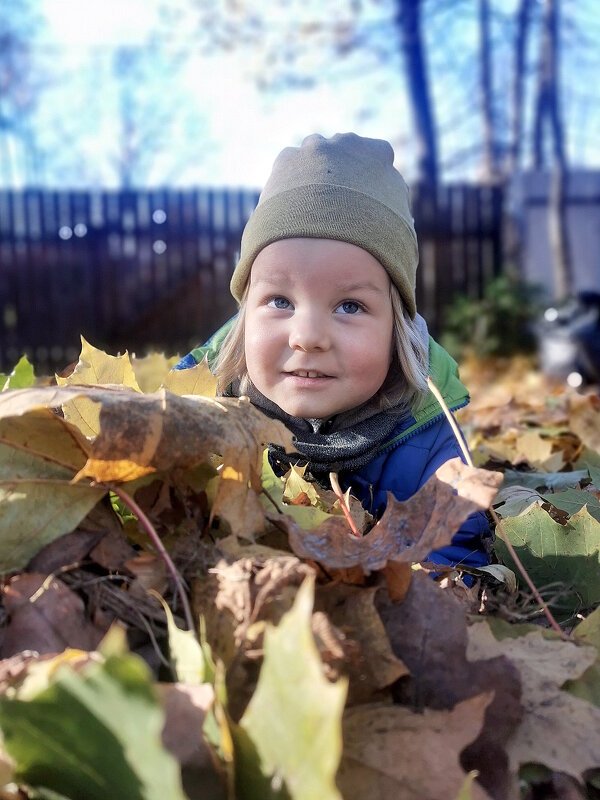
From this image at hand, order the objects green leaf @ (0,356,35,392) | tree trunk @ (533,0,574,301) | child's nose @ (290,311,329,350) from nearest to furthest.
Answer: green leaf @ (0,356,35,392) → child's nose @ (290,311,329,350) → tree trunk @ (533,0,574,301)

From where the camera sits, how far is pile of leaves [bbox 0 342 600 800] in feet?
1.62

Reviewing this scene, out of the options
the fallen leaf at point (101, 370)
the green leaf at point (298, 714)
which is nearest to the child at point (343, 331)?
the fallen leaf at point (101, 370)

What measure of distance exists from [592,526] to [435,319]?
27.8ft

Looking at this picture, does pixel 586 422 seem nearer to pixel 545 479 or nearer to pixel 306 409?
pixel 545 479

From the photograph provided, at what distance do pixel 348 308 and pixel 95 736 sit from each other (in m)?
0.97

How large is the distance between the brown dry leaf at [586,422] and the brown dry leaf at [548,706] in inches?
49.5

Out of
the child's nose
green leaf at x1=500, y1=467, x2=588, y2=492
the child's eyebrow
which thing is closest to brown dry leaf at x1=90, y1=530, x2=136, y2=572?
the child's nose

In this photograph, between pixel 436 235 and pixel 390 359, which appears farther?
pixel 436 235

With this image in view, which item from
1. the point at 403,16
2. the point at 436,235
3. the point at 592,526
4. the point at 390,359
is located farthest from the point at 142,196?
the point at 592,526

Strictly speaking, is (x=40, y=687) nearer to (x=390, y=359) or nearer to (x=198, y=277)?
(x=390, y=359)

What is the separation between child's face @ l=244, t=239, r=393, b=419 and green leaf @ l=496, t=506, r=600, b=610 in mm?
414

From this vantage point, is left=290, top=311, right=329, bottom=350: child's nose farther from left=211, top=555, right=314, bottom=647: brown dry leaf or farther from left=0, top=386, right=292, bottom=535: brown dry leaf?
left=211, top=555, right=314, bottom=647: brown dry leaf

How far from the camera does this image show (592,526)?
96 cm

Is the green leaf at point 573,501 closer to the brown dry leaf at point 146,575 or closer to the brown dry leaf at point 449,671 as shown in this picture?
the brown dry leaf at point 449,671
